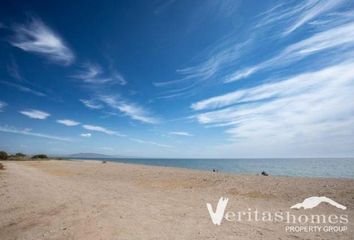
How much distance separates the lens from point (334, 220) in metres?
8.83

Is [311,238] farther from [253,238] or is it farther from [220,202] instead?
[220,202]

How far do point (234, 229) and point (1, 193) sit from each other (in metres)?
14.0

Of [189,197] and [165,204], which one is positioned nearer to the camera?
[165,204]

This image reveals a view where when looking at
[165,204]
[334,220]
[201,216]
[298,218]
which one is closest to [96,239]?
[201,216]

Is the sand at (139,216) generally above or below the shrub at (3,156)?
below
